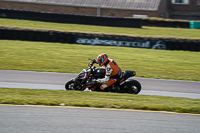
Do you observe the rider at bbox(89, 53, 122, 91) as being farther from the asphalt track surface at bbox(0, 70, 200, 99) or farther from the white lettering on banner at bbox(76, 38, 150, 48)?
the white lettering on banner at bbox(76, 38, 150, 48)

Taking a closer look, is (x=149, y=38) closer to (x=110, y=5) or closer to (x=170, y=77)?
(x=170, y=77)

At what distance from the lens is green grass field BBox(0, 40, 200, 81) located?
15.0m

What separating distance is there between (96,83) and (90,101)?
204 cm

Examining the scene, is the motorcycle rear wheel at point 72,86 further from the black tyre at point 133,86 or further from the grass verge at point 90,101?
the black tyre at point 133,86

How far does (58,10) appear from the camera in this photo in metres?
42.5

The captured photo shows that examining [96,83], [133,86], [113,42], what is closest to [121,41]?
[113,42]

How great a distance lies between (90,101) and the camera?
8.37 m

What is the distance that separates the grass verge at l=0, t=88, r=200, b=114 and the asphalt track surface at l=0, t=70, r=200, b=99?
1795 millimetres

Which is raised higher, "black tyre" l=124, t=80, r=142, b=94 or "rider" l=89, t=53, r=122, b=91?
"rider" l=89, t=53, r=122, b=91

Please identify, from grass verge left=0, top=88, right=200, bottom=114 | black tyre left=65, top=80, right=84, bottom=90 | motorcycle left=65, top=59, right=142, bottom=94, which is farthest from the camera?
black tyre left=65, top=80, right=84, bottom=90

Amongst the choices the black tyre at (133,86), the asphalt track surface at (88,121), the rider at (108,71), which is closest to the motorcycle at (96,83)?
the black tyre at (133,86)

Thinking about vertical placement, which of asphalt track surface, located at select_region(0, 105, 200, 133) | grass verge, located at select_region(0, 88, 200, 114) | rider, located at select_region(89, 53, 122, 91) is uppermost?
rider, located at select_region(89, 53, 122, 91)

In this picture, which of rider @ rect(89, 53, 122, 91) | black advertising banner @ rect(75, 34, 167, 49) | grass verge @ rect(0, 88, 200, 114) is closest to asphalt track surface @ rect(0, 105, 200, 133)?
grass verge @ rect(0, 88, 200, 114)

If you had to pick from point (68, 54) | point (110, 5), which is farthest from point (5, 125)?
point (110, 5)
